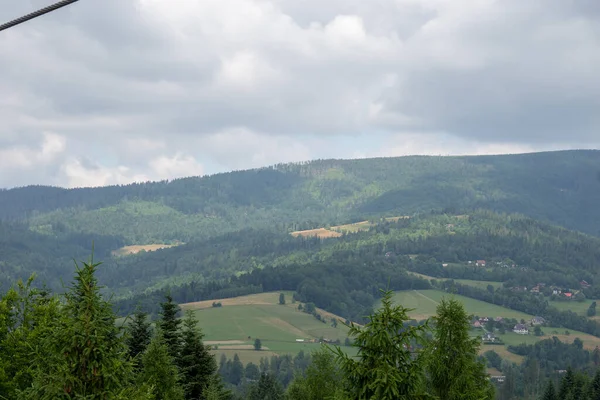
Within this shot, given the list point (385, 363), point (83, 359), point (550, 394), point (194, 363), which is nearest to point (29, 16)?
point (83, 359)

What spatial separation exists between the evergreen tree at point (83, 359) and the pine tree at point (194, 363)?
32.0 meters

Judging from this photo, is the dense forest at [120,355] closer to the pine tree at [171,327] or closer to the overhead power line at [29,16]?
the overhead power line at [29,16]

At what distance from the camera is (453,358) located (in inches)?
1255

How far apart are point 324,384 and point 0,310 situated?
28344mm

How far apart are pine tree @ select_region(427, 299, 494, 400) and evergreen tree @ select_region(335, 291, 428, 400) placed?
37.8 feet

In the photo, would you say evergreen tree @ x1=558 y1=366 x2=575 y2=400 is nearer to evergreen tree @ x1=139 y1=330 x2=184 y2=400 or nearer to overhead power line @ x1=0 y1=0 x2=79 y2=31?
evergreen tree @ x1=139 y1=330 x2=184 y2=400

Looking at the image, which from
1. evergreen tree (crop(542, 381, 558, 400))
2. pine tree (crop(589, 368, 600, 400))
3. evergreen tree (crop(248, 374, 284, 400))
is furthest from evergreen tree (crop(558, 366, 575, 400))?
evergreen tree (crop(248, 374, 284, 400))

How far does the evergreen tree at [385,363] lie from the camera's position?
751 inches

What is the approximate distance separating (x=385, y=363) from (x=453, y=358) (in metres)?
13.9

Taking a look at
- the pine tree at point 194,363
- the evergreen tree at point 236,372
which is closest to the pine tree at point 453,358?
the pine tree at point 194,363

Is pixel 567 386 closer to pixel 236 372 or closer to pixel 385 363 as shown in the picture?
pixel 385 363

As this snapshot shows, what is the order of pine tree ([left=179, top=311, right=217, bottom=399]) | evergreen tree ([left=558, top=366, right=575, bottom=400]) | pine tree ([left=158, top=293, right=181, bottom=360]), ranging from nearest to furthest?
pine tree ([left=179, top=311, right=217, bottom=399]) → pine tree ([left=158, top=293, right=181, bottom=360]) → evergreen tree ([left=558, top=366, right=575, bottom=400])

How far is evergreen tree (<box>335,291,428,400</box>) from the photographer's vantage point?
62.6 feet

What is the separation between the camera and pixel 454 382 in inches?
1218
